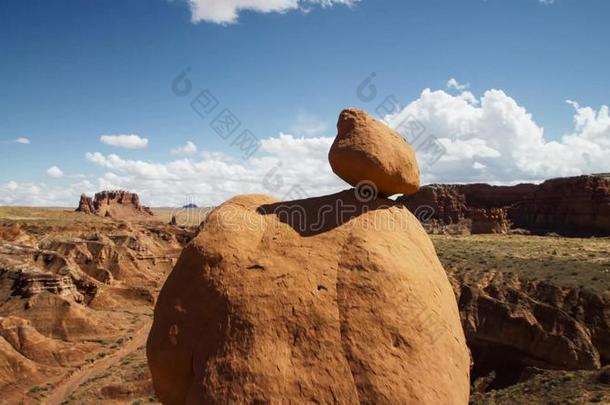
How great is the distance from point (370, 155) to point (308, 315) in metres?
2.99

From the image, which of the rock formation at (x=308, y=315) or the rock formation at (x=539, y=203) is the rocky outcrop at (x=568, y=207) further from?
the rock formation at (x=308, y=315)

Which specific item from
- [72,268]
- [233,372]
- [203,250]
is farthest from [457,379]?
[72,268]

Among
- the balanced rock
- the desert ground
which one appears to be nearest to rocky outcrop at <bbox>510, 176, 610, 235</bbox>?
the desert ground

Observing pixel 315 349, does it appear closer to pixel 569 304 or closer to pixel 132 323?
pixel 569 304

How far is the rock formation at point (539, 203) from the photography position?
59.3 meters

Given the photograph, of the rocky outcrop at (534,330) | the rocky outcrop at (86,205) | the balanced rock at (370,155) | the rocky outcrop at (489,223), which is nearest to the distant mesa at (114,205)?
the rocky outcrop at (86,205)

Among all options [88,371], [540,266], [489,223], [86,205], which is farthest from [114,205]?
[540,266]

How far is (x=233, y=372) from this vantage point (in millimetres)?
5805

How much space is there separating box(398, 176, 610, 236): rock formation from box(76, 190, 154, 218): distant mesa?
83977 millimetres

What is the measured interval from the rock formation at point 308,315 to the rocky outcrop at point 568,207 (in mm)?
60055

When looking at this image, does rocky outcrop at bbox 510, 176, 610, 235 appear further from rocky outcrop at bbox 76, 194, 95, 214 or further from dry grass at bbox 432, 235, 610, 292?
rocky outcrop at bbox 76, 194, 95, 214

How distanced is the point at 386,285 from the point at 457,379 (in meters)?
1.77

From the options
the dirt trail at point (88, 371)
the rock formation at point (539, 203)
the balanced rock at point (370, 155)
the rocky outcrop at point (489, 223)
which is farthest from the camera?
the rock formation at point (539, 203)

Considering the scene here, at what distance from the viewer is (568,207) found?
6347cm
